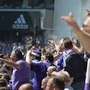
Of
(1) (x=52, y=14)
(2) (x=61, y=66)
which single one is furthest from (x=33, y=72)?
(1) (x=52, y=14)

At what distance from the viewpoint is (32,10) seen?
40094mm

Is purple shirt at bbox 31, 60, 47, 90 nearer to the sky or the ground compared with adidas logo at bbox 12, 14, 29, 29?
nearer to the sky

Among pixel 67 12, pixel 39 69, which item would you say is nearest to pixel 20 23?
pixel 67 12

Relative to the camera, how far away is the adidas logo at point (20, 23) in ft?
130

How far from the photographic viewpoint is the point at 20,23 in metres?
40.0

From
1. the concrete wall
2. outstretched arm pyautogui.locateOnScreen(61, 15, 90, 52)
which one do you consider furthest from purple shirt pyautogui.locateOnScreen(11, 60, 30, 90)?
the concrete wall

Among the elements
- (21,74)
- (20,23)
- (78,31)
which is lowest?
(20,23)

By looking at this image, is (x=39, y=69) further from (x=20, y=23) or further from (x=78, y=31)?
(x=20, y=23)

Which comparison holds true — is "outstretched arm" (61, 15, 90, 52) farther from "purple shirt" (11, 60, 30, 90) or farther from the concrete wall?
the concrete wall

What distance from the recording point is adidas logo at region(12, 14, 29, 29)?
39.5 metres

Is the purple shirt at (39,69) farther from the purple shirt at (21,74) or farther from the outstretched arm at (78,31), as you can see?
the outstretched arm at (78,31)

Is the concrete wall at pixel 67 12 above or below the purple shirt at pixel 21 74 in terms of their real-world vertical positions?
below

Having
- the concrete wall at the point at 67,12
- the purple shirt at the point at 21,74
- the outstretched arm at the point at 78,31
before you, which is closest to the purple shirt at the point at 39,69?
the purple shirt at the point at 21,74

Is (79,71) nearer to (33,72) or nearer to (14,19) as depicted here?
(33,72)
